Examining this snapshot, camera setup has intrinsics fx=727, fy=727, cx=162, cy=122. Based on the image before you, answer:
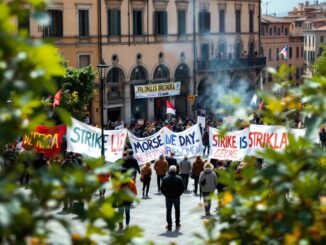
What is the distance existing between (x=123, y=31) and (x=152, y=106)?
16.2 ft

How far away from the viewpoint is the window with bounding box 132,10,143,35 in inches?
1702

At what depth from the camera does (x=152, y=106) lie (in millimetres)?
44094

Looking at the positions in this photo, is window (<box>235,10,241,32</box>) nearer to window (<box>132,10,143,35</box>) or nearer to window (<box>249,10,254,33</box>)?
window (<box>249,10,254,33</box>)

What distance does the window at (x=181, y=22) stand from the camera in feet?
152

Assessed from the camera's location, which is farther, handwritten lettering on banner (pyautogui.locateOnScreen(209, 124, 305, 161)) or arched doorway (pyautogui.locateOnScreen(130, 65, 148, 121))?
arched doorway (pyautogui.locateOnScreen(130, 65, 148, 121))

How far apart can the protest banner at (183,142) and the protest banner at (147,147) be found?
0.27m

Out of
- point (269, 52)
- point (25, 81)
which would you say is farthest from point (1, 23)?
point (269, 52)

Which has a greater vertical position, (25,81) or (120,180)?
(25,81)

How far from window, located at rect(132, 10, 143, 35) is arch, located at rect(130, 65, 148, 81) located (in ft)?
6.86

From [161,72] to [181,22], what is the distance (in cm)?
375

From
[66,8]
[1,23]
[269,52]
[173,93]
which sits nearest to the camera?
[1,23]

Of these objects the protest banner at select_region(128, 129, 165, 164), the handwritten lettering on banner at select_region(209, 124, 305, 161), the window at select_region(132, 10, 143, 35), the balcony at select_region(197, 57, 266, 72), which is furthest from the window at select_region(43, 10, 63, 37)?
the handwritten lettering on banner at select_region(209, 124, 305, 161)

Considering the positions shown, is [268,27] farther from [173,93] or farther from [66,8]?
[66,8]

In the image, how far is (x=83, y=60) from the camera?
40.3 meters
